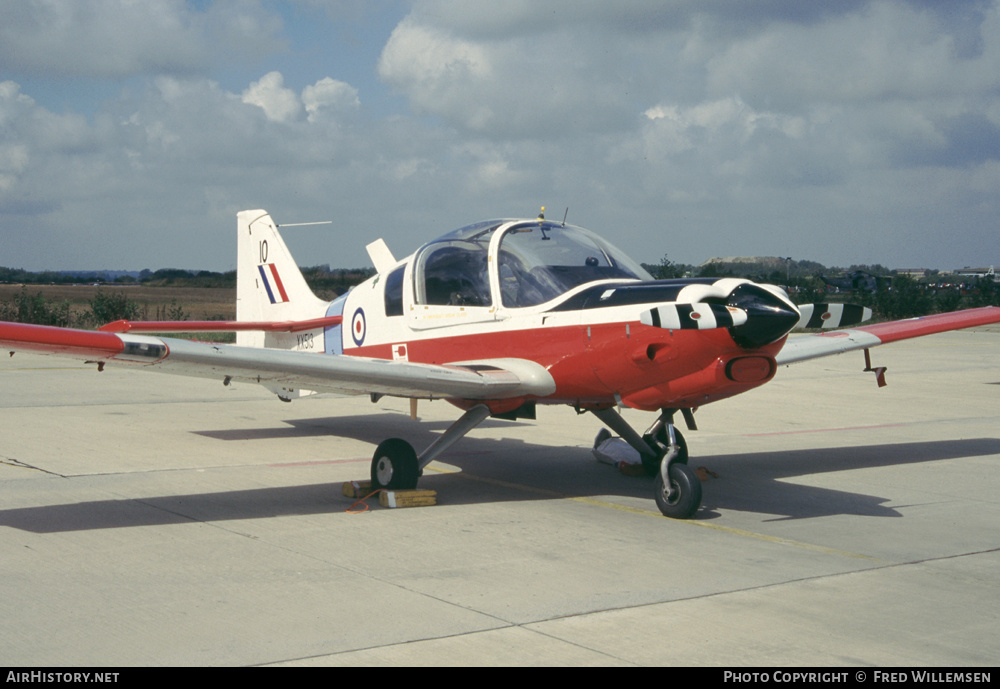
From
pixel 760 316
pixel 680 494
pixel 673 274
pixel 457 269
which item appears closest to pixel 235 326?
pixel 457 269

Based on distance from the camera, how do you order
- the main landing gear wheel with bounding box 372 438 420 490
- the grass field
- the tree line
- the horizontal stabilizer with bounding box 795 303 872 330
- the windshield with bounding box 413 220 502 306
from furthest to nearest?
the grass field < the tree line < the windshield with bounding box 413 220 502 306 < the main landing gear wheel with bounding box 372 438 420 490 < the horizontal stabilizer with bounding box 795 303 872 330

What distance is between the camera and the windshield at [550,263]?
8.03 meters

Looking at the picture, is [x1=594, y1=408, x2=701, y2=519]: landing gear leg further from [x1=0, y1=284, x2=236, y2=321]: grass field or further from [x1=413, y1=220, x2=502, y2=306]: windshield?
[x1=0, y1=284, x2=236, y2=321]: grass field

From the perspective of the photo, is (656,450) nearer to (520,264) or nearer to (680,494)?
(680,494)

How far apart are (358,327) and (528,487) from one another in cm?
247

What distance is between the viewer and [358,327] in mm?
9875

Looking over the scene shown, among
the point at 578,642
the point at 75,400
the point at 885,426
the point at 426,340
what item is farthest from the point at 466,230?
the point at 75,400

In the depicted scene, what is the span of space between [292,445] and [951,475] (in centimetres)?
675

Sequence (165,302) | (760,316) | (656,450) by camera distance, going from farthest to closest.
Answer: (165,302), (656,450), (760,316)

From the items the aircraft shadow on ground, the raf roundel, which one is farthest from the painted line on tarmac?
the raf roundel

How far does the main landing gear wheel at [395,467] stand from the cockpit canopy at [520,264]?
1.39 meters

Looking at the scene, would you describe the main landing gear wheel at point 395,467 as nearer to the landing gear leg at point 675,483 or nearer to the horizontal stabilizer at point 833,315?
the landing gear leg at point 675,483

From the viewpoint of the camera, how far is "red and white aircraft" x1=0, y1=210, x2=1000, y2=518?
269 inches

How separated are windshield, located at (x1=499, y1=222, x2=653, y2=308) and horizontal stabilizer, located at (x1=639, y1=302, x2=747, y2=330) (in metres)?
1.36
